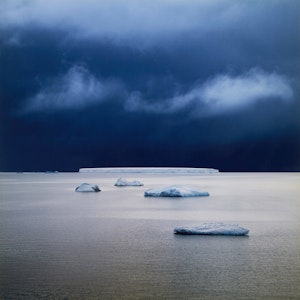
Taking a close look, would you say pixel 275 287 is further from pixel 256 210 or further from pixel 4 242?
pixel 256 210

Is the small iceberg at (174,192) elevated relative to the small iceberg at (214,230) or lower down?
elevated

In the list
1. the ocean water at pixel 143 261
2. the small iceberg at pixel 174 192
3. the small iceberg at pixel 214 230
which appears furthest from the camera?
the small iceberg at pixel 174 192

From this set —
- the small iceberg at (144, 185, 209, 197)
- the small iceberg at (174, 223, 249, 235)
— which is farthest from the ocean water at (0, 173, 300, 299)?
the small iceberg at (144, 185, 209, 197)

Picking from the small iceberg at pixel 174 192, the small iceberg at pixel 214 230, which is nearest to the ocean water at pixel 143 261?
the small iceberg at pixel 214 230

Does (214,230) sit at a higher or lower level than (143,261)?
higher

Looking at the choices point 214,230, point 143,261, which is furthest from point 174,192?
point 143,261

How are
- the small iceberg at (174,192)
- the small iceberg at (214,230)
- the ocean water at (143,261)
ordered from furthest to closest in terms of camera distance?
1. the small iceberg at (174,192)
2. the small iceberg at (214,230)
3. the ocean water at (143,261)

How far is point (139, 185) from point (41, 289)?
17248 millimetres

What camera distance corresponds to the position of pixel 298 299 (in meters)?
3.06

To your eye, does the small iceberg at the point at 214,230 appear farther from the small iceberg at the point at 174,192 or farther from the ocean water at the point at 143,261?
the small iceberg at the point at 174,192

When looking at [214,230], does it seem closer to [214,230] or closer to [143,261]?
[214,230]

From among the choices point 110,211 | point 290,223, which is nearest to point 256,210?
point 290,223

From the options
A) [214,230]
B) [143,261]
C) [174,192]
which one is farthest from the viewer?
[174,192]

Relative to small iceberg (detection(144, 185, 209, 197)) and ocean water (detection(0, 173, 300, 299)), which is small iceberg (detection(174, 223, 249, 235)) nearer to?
ocean water (detection(0, 173, 300, 299))
